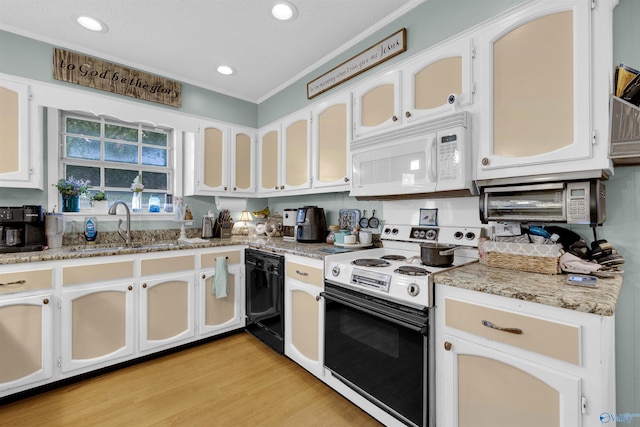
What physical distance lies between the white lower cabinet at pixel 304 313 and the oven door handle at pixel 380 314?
0.17 metres

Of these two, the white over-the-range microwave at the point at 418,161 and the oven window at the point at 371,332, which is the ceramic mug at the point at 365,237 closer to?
the white over-the-range microwave at the point at 418,161

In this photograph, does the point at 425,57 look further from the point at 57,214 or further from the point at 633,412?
the point at 57,214

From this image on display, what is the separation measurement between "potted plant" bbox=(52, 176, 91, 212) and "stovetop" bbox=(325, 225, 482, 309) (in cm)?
226

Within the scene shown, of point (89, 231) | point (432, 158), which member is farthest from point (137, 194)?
point (432, 158)

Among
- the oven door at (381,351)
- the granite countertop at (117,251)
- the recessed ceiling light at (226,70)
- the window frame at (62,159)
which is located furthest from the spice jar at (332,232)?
the recessed ceiling light at (226,70)

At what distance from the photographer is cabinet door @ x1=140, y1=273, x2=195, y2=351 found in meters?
2.26

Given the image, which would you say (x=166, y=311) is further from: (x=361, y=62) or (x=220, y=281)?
(x=361, y=62)

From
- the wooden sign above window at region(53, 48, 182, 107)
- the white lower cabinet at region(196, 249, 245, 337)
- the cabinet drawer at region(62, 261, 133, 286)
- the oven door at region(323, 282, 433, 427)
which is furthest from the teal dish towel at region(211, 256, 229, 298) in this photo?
the wooden sign above window at region(53, 48, 182, 107)

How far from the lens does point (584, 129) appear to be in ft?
3.99

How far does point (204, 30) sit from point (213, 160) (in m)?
1.21

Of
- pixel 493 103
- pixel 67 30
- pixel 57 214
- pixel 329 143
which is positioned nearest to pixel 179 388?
pixel 57 214

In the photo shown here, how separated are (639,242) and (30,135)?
3.73 meters

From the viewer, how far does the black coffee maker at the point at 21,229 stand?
1.96 meters

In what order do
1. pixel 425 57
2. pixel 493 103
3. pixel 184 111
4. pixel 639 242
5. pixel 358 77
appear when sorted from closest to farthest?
pixel 639 242
pixel 493 103
pixel 425 57
pixel 358 77
pixel 184 111
